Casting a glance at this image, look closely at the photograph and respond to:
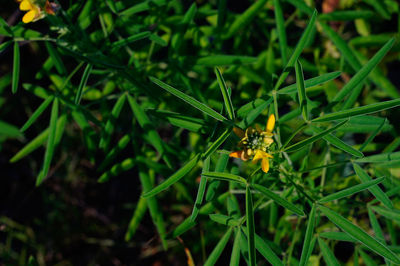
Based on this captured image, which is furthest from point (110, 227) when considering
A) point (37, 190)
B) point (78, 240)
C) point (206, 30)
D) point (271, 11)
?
point (271, 11)

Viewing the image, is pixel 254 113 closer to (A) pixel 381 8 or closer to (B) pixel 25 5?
(B) pixel 25 5

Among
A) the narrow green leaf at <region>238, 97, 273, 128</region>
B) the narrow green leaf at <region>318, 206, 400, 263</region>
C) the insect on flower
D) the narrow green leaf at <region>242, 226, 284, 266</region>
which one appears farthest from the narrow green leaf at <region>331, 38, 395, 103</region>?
the insect on flower

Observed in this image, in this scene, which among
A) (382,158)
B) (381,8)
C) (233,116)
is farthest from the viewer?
(381,8)

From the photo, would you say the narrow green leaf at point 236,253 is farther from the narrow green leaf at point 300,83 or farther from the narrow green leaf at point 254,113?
the narrow green leaf at point 300,83

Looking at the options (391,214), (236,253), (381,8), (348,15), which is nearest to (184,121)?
(236,253)

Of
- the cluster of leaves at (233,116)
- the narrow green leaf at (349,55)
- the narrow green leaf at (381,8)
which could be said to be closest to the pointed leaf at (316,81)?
the cluster of leaves at (233,116)

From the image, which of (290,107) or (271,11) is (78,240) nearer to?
(290,107)

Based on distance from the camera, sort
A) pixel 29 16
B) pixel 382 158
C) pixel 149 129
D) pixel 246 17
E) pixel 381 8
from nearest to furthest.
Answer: pixel 29 16, pixel 382 158, pixel 149 129, pixel 246 17, pixel 381 8
